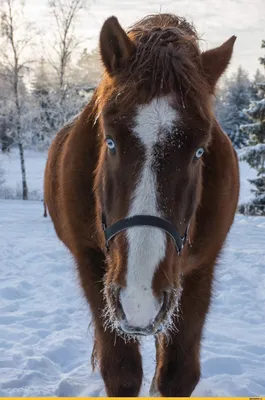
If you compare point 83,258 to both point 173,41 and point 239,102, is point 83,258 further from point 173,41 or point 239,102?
point 239,102

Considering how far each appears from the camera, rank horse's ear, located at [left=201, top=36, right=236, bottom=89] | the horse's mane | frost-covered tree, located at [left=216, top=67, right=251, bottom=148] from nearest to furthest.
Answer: the horse's mane < horse's ear, located at [left=201, top=36, right=236, bottom=89] < frost-covered tree, located at [left=216, top=67, right=251, bottom=148]

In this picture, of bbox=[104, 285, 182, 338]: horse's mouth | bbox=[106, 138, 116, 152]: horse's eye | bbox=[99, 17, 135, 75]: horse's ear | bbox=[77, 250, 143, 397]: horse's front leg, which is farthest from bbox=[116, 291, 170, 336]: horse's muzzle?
bbox=[99, 17, 135, 75]: horse's ear

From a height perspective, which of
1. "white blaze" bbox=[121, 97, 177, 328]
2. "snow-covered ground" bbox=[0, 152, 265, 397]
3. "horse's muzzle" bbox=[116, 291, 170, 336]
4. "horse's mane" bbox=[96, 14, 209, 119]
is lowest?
"snow-covered ground" bbox=[0, 152, 265, 397]

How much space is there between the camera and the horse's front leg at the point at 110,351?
2.79 metres

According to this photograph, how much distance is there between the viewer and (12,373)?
3590 mm

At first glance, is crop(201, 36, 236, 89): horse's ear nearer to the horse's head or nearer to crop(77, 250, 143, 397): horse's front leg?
the horse's head

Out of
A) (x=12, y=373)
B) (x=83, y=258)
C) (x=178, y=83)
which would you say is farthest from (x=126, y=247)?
(x=12, y=373)

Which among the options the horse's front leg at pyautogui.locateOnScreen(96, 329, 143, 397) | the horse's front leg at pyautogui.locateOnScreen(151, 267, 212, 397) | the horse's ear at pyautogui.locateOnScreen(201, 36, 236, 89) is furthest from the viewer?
the horse's front leg at pyautogui.locateOnScreen(151, 267, 212, 397)

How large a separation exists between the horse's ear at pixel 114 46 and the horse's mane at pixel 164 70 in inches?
2.0

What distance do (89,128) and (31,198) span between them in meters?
18.4

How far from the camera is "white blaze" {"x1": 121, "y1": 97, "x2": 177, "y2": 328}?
5.98 feet

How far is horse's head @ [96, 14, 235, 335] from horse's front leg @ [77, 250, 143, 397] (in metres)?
0.69

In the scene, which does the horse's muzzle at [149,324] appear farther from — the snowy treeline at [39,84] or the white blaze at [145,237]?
the snowy treeline at [39,84]

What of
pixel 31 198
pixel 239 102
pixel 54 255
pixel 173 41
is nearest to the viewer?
pixel 173 41
